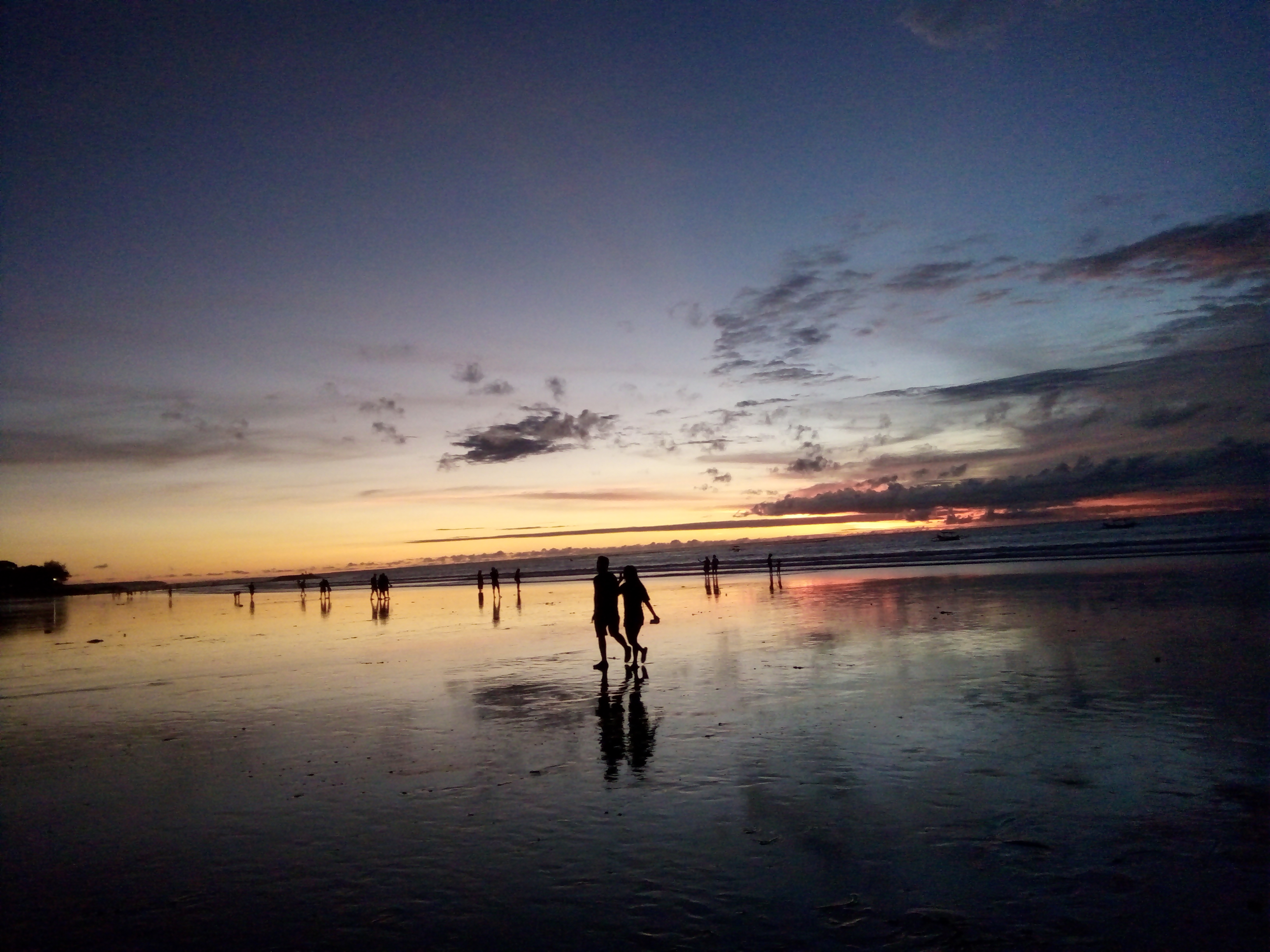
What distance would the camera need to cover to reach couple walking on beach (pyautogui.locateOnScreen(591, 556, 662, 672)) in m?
18.0

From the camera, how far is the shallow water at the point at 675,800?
5.97m

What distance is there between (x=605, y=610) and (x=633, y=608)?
2.24 ft

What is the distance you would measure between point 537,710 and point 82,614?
196ft

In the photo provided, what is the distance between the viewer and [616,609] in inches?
725

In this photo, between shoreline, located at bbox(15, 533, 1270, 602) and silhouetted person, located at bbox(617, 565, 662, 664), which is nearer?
silhouetted person, located at bbox(617, 565, 662, 664)

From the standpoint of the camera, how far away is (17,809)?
955cm

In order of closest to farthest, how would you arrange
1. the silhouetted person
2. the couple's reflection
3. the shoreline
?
the couple's reflection, the silhouetted person, the shoreline

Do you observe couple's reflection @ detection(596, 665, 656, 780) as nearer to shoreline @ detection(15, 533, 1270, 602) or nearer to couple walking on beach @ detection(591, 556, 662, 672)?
couple walking on beach @ detection(591, 556, 662, 672)

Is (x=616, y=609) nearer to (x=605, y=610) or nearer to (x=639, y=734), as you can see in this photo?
(x=605, y=610)

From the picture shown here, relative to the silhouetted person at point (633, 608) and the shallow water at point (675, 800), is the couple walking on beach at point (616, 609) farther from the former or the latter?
the shallow water at point (675, 800)

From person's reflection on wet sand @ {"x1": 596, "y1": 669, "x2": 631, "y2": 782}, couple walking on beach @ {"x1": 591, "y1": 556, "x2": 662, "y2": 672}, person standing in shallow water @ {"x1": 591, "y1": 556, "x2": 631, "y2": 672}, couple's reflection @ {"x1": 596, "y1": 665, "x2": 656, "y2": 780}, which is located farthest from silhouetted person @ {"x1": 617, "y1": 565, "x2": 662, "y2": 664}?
person's reflection on wet sand @ {"x1": 596, "y1": 669, "x2": 631, "y2": 782}

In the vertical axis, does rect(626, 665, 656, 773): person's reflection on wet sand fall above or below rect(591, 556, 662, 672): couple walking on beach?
below

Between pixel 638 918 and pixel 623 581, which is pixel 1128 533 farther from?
pixel 638 918

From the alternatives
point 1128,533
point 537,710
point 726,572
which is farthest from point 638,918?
point 1128,533
